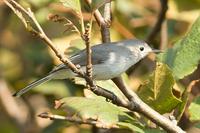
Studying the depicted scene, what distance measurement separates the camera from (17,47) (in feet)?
12.8

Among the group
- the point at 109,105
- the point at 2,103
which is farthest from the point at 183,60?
the point at 2,103

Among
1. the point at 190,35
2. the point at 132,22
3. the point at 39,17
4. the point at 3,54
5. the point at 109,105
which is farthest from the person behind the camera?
the point at 3,54

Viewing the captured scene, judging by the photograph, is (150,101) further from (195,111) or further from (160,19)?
(160,19)

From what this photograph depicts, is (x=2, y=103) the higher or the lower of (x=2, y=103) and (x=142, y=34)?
the lower

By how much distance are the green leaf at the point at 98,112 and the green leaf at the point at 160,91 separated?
102 mm

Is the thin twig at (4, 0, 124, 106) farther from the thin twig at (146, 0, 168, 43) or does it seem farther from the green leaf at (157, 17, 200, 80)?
the thin twig at (146, 0, 168, 43)

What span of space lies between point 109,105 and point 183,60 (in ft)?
1.28

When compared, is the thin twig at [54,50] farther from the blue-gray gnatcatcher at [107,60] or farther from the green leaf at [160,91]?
the blue-gray gnatcatcher at [107,60]

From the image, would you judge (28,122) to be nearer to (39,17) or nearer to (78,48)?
(39,17)

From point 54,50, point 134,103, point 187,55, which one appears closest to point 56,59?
point 187,55

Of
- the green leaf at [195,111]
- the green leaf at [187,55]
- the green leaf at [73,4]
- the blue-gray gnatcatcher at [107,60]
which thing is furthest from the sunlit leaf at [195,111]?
the green leaf at [73,4]

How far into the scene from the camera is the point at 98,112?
1.87 meters

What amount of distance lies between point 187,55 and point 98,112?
48cm

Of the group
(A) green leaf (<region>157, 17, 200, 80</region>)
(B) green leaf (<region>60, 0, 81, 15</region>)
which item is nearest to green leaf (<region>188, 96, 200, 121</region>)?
(A) green leaf (<region>157, 17, 200, 80</region>)
